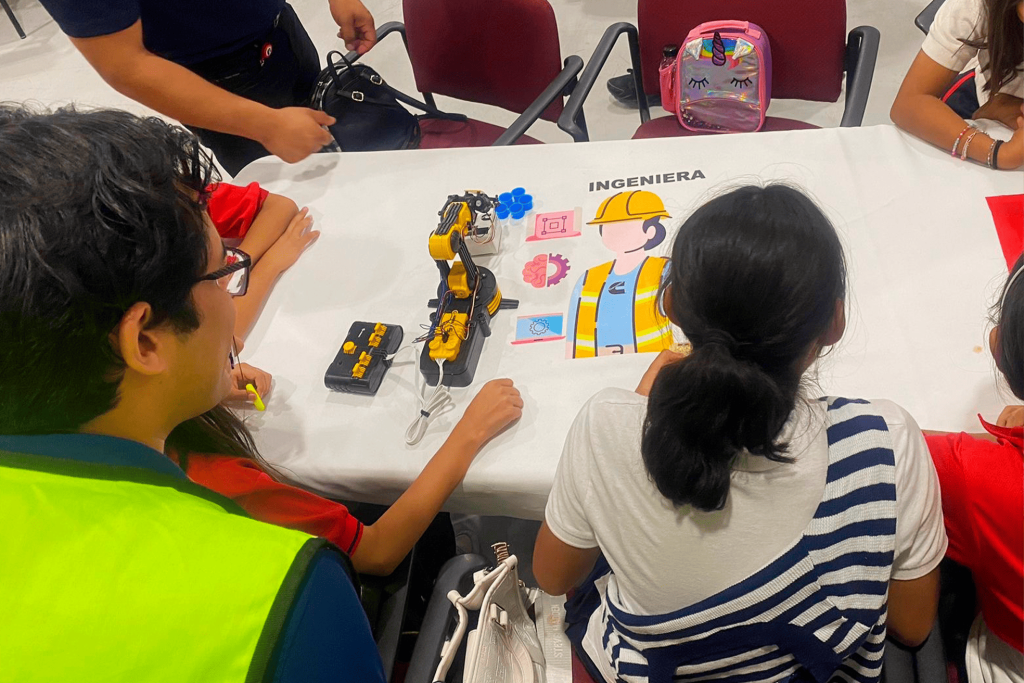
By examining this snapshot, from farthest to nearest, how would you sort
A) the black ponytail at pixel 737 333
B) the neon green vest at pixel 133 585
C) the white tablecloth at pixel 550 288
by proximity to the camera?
the white tablecloth at pixel 550 288, the black ponytail at pixel 737 333, the neon green vest at pixel 133 585

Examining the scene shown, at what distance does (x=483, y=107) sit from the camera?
307 cm

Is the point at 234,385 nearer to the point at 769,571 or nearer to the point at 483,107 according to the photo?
the point at 769,571

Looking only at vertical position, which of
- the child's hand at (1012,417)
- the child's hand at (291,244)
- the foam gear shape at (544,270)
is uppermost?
the child's hand at (1012,417)

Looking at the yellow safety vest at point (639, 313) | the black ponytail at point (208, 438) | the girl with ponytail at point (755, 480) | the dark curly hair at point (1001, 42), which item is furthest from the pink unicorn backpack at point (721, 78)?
the black ponytail at point (208, 438)

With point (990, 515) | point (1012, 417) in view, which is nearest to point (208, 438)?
point (990, 515)

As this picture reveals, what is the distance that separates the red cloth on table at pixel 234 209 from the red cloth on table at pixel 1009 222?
1.37 m

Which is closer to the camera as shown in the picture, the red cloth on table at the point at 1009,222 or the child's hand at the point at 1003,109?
the red cloth on table at the point at 1009,222

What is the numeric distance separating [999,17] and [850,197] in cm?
42

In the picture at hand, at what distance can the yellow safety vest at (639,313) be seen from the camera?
116 cm

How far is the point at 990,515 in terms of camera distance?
82 cm

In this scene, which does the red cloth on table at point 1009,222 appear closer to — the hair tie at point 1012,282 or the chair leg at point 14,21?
the hair tie at point 1012,282

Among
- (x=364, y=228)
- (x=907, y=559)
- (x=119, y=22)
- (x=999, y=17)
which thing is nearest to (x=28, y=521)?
(x=907, y=559)

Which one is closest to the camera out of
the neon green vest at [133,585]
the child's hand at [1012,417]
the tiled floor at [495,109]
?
the neon green vest at [133,585]

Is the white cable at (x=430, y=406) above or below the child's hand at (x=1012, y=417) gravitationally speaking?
below
